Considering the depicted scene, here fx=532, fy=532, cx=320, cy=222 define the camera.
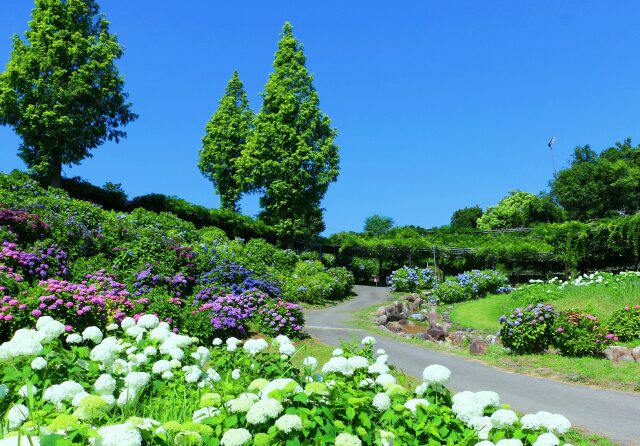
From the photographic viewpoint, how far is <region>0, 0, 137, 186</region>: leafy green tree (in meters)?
20.4

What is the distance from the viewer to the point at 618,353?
33.7ft

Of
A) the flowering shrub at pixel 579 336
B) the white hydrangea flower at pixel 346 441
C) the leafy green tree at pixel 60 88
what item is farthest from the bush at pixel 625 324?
the leafy green tree at pixel 60 88

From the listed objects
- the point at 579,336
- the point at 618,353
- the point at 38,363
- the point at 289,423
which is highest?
the point at 38,363

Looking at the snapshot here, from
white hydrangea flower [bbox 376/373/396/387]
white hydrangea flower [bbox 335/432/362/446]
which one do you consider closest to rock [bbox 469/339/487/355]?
white hydrangea flower [bbox 376/373/396/387]

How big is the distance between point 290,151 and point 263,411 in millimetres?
24156

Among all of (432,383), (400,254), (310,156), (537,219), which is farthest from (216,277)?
(537,219)

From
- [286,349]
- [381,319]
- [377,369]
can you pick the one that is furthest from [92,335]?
[381,319]

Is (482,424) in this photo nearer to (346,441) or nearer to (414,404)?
(414,404)

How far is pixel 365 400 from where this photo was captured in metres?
3.27

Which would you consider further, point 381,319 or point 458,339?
point 381,319

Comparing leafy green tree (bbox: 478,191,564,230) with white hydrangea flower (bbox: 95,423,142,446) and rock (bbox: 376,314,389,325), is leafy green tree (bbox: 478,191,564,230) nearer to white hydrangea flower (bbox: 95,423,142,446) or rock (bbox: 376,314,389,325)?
rock (bbox: 376,314,389,325)

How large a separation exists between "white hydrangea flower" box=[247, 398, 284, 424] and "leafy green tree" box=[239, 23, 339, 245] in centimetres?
2299

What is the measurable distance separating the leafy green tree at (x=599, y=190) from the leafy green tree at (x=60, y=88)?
38.4 metres

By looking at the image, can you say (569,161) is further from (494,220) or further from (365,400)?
(365,400)
